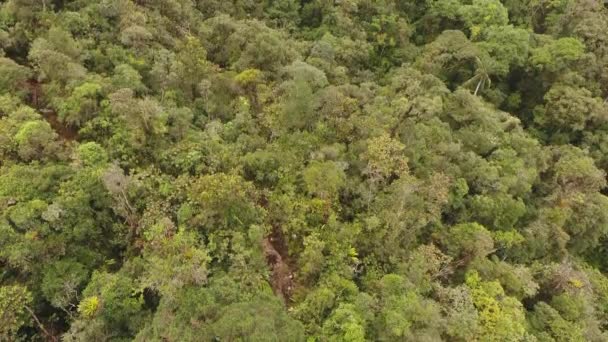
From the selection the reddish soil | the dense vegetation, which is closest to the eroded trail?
the dense vegetation

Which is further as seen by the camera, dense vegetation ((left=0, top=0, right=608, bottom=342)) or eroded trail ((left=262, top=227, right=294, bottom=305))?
eroded trail ((left=262, top=227, right=294, bottom=305))

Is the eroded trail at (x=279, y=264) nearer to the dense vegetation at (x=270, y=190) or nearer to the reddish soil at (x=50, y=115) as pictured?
the dense vegetation at (x=270, y=190)

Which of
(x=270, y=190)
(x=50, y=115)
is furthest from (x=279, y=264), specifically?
(x=50, y=115)

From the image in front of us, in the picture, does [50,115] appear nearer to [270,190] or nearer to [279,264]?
[270,190]

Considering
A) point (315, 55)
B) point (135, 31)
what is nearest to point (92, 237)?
point (135, 31)

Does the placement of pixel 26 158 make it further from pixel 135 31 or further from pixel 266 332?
pixel 266 332

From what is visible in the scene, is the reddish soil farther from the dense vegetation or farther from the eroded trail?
the eroded trail

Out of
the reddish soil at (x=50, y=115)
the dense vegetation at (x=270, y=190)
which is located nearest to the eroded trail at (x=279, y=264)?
the dense vegetation at (x=270, y=190)

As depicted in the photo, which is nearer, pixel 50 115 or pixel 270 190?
pixel 270 190
